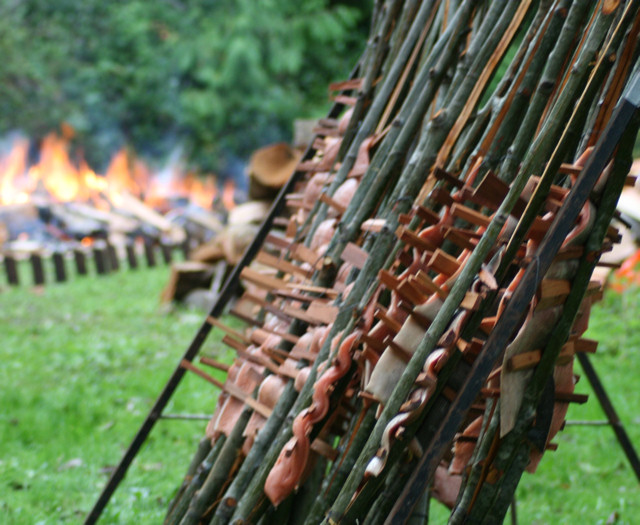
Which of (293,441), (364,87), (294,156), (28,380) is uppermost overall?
(364,87)

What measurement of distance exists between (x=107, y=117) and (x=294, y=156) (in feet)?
29.0

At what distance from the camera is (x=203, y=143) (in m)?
13.4

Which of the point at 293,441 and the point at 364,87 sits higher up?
the point at 364,87

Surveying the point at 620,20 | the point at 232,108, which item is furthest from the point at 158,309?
the point at 232,108

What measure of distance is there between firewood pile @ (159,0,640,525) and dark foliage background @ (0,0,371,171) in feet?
31.0

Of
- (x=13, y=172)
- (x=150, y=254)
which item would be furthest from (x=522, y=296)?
(x=13, y=172)

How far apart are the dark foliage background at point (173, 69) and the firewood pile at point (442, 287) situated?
9.43 m

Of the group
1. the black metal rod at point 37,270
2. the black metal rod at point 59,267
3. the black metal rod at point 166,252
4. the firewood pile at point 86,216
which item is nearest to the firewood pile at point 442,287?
the black metal rod at point 37,270

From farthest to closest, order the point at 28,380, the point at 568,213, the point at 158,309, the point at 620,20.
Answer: the point at 158,309 → the point at 28,380 → the point at 620,20 → the point at 568,213

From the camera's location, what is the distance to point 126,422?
381cm

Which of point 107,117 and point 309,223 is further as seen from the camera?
point 107,117

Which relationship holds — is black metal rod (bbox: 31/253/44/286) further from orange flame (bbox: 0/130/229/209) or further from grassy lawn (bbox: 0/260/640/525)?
orange flame (bbox: 0/130/229/209)

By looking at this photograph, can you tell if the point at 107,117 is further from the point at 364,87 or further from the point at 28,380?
the point at 364,87

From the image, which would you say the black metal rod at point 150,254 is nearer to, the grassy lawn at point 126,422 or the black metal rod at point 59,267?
the black metal rod at point 59,267
